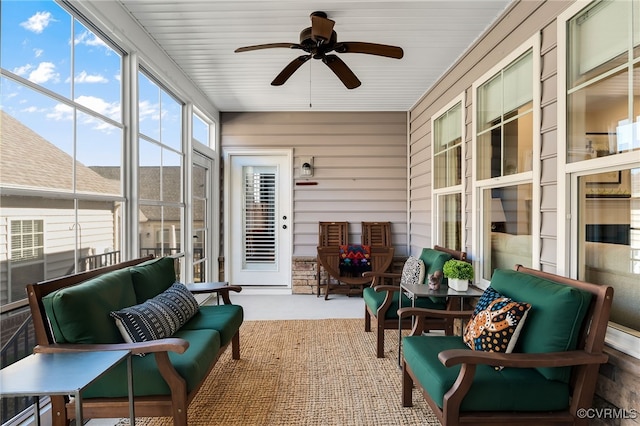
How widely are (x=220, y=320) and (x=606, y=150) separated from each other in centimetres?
255

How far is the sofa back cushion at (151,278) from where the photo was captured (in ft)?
7.15

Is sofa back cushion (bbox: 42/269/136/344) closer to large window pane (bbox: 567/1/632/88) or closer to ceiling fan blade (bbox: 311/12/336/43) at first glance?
ceiling fan blade (bbox: 311/12/336/43)

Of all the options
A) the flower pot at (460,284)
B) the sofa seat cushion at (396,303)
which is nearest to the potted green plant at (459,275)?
the flower pot at (460,284)

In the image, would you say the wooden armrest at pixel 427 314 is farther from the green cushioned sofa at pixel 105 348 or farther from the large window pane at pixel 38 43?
the large window pane at pixel 38 43

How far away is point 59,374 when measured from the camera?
4.20ft

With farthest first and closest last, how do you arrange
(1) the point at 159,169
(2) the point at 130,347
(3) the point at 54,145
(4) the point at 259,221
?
(4) the point at 259,221 → (1) the point at 159,169 → (3) the point at 54,145 → (2) the point at 130,347

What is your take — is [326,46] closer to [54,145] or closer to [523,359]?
[54,145]

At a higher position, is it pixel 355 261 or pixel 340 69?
pixel 340 69

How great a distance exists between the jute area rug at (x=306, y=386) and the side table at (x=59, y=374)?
74 centimetres

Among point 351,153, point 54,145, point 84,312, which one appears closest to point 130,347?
point 84,312

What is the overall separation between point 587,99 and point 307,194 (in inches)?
147

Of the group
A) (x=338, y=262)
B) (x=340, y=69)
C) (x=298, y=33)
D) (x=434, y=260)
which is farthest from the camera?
(x=338, y=262)

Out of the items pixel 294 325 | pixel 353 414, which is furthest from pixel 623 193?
pixel 294 325

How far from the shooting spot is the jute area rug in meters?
2.04
